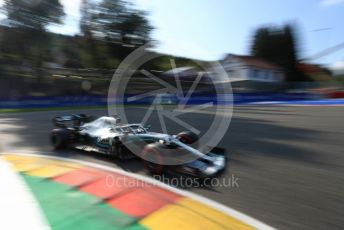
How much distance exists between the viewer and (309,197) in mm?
3918

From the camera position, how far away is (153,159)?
4.76m

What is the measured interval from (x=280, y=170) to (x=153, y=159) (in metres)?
1.82

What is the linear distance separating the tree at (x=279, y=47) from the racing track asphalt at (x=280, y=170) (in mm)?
43679

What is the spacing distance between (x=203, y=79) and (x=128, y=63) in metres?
7.12

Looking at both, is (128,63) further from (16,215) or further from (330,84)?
(16,215)

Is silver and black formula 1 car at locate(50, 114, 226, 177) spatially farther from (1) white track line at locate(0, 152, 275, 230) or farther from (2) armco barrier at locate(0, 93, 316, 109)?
(2) armco barrier at locate(0, 93, 316, 109)

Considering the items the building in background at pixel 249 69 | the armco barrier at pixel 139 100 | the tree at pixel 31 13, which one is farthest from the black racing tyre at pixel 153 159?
the building in background at pixel 249 69

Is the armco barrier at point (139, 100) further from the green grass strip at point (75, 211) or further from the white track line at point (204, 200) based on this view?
the green grass strip at point (75, 211)

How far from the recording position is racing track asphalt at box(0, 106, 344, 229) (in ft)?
11.5

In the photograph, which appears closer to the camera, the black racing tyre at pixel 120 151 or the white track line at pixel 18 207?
the white track line at pixel 18 207

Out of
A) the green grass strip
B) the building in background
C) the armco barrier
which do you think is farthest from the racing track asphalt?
the building in background

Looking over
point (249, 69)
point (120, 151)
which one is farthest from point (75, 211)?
point (249, 69)

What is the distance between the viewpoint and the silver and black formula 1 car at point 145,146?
470cm

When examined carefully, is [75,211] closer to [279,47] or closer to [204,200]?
[204,200]
